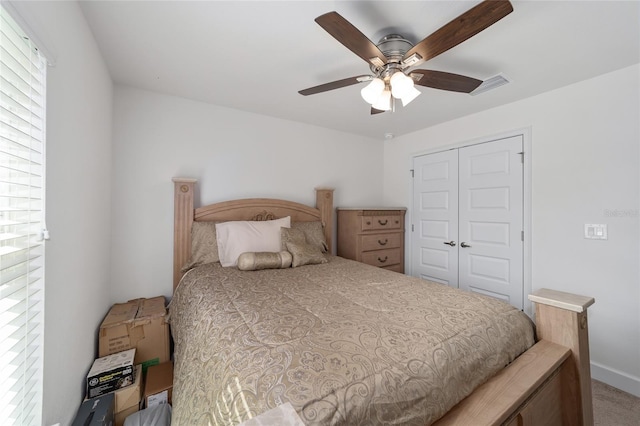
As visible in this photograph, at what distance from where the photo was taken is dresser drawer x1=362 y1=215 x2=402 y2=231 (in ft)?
9.88

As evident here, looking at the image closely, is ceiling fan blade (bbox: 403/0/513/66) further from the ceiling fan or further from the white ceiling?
the white ceiling

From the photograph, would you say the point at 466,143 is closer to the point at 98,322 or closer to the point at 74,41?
the point at 74,41

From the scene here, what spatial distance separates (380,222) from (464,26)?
87.7 inches

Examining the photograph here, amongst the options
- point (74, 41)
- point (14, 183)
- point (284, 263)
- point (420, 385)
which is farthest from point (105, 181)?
point (420, 385)

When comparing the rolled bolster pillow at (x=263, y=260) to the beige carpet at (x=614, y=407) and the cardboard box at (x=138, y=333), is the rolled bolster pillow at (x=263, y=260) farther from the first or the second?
the beige carpet at (x=614, y=407)

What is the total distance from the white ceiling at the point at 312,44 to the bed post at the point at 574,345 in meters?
1.51

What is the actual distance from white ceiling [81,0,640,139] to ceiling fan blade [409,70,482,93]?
0.23 metres

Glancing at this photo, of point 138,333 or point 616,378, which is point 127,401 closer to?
point 138,333

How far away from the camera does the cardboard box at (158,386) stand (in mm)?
1549

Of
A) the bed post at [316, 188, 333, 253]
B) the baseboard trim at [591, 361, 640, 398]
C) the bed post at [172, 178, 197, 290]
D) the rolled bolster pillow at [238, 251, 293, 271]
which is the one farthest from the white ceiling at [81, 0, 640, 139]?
the baseboard trim at [591, 361, 640, 398]

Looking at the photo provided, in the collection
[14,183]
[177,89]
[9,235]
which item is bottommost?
[9,235]

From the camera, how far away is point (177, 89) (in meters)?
2.24

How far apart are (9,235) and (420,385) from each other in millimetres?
1367

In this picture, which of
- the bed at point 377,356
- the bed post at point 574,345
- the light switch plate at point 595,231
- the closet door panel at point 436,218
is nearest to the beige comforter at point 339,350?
the bed at point 377,356
